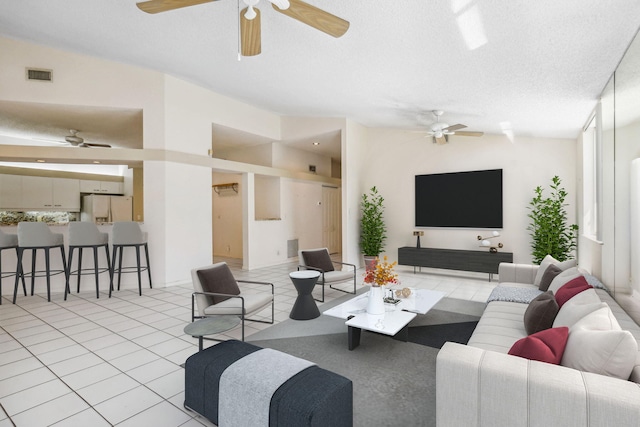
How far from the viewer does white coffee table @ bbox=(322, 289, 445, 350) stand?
2859 mm

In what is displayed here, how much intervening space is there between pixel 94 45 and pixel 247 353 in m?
5.09

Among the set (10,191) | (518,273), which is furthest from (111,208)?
(518,273)

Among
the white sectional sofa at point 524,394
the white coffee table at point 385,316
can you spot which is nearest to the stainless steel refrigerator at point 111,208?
the white coffee table at point 385,316

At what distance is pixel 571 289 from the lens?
2.61 m

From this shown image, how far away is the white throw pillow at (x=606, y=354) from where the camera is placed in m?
1.44

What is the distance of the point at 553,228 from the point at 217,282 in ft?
17.6

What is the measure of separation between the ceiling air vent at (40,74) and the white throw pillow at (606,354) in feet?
23.2

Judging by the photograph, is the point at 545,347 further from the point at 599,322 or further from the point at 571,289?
the point at 571,289

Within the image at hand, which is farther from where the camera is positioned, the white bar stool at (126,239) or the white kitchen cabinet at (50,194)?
the white kitchen cabinet at (50,194)

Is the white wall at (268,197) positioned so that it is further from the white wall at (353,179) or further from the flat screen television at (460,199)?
the flat screen television at (460,199)

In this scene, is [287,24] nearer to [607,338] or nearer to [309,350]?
[309,350]

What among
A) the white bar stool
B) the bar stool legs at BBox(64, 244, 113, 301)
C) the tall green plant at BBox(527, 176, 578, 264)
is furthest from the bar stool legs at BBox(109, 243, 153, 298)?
the tall green plant at BBox(527, 176, 578, 264)

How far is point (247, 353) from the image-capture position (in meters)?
2.06

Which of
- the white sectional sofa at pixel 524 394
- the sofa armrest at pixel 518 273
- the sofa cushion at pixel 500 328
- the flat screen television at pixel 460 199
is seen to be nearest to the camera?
the white sectional sofa at pixel 524 394
